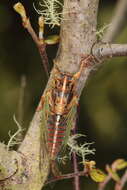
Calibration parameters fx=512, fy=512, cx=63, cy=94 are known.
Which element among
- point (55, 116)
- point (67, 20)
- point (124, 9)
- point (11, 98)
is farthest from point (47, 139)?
point (11, 98)

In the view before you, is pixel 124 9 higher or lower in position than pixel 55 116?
higher

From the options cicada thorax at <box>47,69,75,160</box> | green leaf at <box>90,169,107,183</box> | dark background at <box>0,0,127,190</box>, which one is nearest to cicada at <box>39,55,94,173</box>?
cicada thorax at <box>47,69,75,160</box>

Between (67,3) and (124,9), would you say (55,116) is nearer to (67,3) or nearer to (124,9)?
(67,3)

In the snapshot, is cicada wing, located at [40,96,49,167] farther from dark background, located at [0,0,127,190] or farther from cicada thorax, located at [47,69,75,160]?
dark background, located at [0,0,127,190]

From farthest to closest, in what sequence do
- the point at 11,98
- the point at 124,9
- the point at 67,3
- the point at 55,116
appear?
the point at 11,98
the point at 124,9
the point at 55,116
the point at 67,3

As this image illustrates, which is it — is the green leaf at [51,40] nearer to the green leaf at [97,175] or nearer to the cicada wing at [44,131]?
the cicada wing at [44,131]

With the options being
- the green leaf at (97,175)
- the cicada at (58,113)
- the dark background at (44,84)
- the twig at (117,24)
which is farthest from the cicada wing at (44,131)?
the dark background at (44,84)
